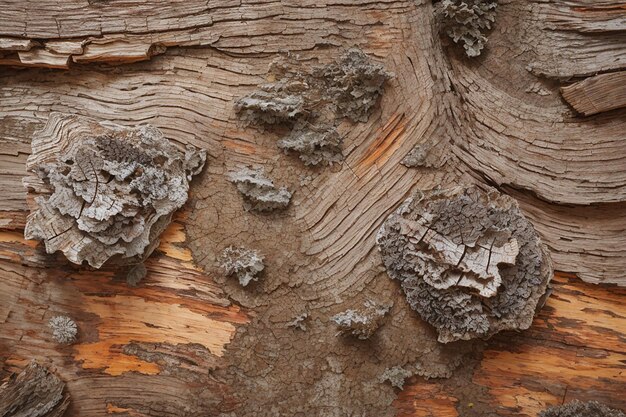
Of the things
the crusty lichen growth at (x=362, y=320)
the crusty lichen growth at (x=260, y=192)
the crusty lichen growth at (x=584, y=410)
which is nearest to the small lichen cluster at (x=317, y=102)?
the crusty lichen growth at (x=260, y=192)

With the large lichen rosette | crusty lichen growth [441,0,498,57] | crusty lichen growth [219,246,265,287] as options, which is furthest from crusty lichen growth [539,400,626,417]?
the large lichen rosette

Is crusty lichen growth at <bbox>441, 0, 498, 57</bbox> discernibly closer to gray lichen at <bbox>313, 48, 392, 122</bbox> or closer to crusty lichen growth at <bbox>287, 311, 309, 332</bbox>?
gray lichen at <bbox>313, 48, 392, 122</bbox>

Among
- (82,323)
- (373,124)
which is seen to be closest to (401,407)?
(373,124)

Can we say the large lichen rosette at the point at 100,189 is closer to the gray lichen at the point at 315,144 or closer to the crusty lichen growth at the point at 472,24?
the gray lichen at the point at 315,144

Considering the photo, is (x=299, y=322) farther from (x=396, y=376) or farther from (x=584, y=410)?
(x=584, y=410)

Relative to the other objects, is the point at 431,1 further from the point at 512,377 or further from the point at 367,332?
the point at 512,377
